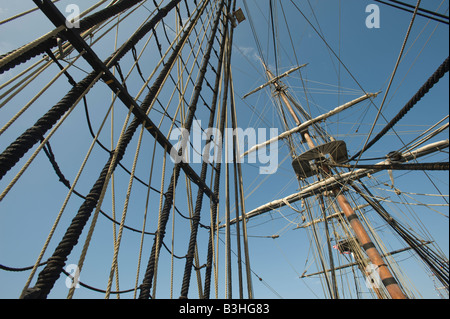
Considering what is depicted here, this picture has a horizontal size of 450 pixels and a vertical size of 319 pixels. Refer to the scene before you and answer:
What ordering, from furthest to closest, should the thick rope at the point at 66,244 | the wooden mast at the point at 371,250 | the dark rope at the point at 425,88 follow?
the wooden mast at the point at 371,250 < the dark rope at the point at 425,88 < the thick rope at the point at 66,244

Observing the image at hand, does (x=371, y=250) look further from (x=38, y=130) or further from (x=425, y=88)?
(x=38, y=130)

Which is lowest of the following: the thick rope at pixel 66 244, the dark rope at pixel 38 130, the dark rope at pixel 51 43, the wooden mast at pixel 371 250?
the thick rope at pixel 66 244

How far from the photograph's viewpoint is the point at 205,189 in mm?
2863

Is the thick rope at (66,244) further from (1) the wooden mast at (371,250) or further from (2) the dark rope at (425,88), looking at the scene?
(1) the wooden mast at (371,250)

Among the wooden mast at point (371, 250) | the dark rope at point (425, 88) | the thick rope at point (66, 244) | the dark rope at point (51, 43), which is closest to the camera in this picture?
the thick rope at point (66, 244)

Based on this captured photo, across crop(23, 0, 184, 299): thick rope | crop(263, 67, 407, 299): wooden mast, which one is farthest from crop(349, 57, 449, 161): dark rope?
crop(263, 67, 407, 299): wooden mast

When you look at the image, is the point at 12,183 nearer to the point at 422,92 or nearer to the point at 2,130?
the point at 2,130

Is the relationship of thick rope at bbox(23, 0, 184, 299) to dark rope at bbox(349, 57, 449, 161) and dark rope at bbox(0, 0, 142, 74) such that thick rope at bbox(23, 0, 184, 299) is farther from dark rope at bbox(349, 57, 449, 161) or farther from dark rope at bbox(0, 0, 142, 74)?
dark rope at bbox(349, 57, 449, 161)

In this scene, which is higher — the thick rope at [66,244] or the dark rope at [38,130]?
the dark rope at [38,130]

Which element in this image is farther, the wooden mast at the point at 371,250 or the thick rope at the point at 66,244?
the wooden mast at the point at 371,250

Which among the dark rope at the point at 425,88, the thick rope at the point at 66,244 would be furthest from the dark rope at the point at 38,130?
the dark rope at the point at 425,88
